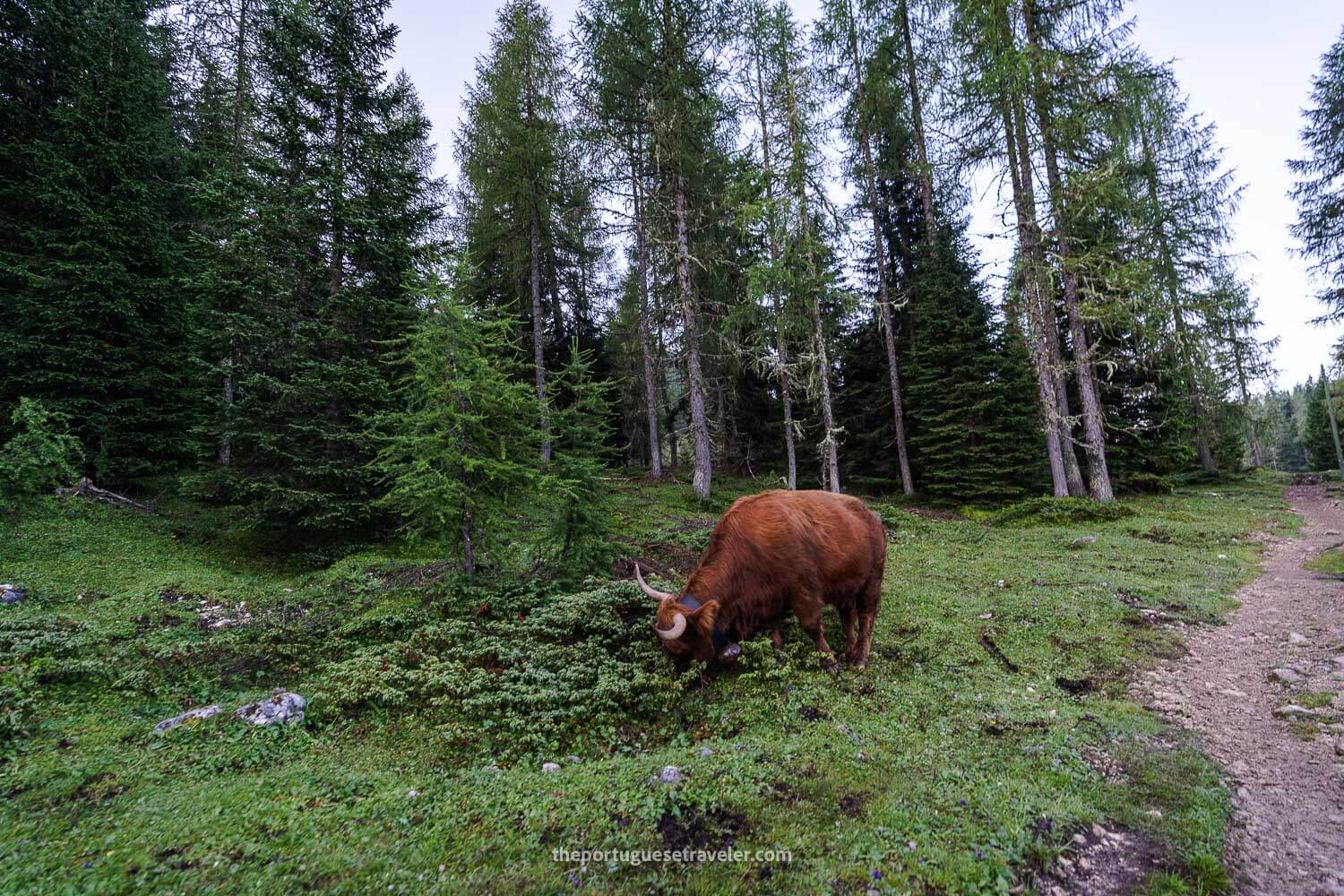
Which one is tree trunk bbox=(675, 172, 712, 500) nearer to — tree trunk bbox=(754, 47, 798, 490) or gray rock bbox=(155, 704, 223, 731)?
tree trunk bbox=(754, 47, 798, 490)

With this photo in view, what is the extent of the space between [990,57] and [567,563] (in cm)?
2014

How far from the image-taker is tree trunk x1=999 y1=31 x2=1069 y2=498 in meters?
15.7

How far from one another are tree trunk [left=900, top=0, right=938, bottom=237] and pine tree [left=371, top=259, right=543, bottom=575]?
19.6 meters

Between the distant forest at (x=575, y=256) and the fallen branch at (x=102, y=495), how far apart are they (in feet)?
2.51

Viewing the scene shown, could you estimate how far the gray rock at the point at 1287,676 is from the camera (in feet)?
15.5

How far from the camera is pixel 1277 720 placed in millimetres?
4086

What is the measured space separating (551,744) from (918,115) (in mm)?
25813

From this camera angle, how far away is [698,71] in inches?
647

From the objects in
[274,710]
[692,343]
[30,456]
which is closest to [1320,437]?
[692,343]

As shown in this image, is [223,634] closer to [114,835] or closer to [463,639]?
[463,639]

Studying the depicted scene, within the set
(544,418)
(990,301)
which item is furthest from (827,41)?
(544,418)

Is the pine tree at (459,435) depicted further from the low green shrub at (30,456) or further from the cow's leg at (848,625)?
the low green shrub at (30,456)

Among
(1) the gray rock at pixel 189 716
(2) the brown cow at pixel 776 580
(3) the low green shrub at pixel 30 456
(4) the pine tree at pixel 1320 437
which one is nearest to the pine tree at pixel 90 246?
(3) the low green shrub at pixel 30 456

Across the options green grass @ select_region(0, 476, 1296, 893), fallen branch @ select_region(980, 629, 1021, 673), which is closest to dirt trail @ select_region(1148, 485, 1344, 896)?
green grass @ select_region(0, 476, 1296, 893)
